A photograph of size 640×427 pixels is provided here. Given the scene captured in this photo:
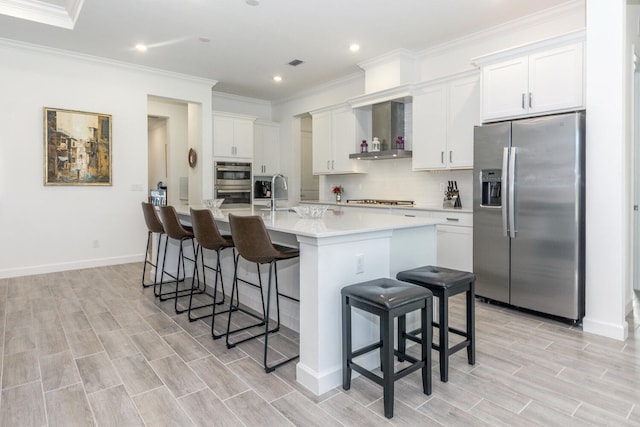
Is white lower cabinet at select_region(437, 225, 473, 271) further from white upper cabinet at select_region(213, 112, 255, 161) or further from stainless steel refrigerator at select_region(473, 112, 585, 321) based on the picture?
white upper cabinet at select_region(213, 112, 255, 161)

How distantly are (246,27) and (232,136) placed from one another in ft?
8.89

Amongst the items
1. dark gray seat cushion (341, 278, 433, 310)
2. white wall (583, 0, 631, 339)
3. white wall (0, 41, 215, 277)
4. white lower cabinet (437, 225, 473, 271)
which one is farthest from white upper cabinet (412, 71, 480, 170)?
white wall (0, 41, 215, 277)

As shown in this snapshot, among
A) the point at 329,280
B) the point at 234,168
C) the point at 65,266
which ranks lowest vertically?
the point at 65,266

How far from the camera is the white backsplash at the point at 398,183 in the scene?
16.1ft

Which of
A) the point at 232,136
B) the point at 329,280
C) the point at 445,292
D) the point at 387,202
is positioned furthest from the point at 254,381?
the point at 232,136

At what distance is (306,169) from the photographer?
8062 mm

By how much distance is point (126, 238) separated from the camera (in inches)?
224

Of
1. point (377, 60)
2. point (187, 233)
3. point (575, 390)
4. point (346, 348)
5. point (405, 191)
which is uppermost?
point (377, 60)

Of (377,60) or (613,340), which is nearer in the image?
(613,340)

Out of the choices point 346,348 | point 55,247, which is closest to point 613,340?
point 346,348

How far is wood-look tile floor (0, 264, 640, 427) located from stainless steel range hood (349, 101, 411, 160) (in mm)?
2688

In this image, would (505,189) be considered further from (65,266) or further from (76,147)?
(65,266)

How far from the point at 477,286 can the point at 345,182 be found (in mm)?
3438

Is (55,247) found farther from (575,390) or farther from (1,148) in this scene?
(575,390)
